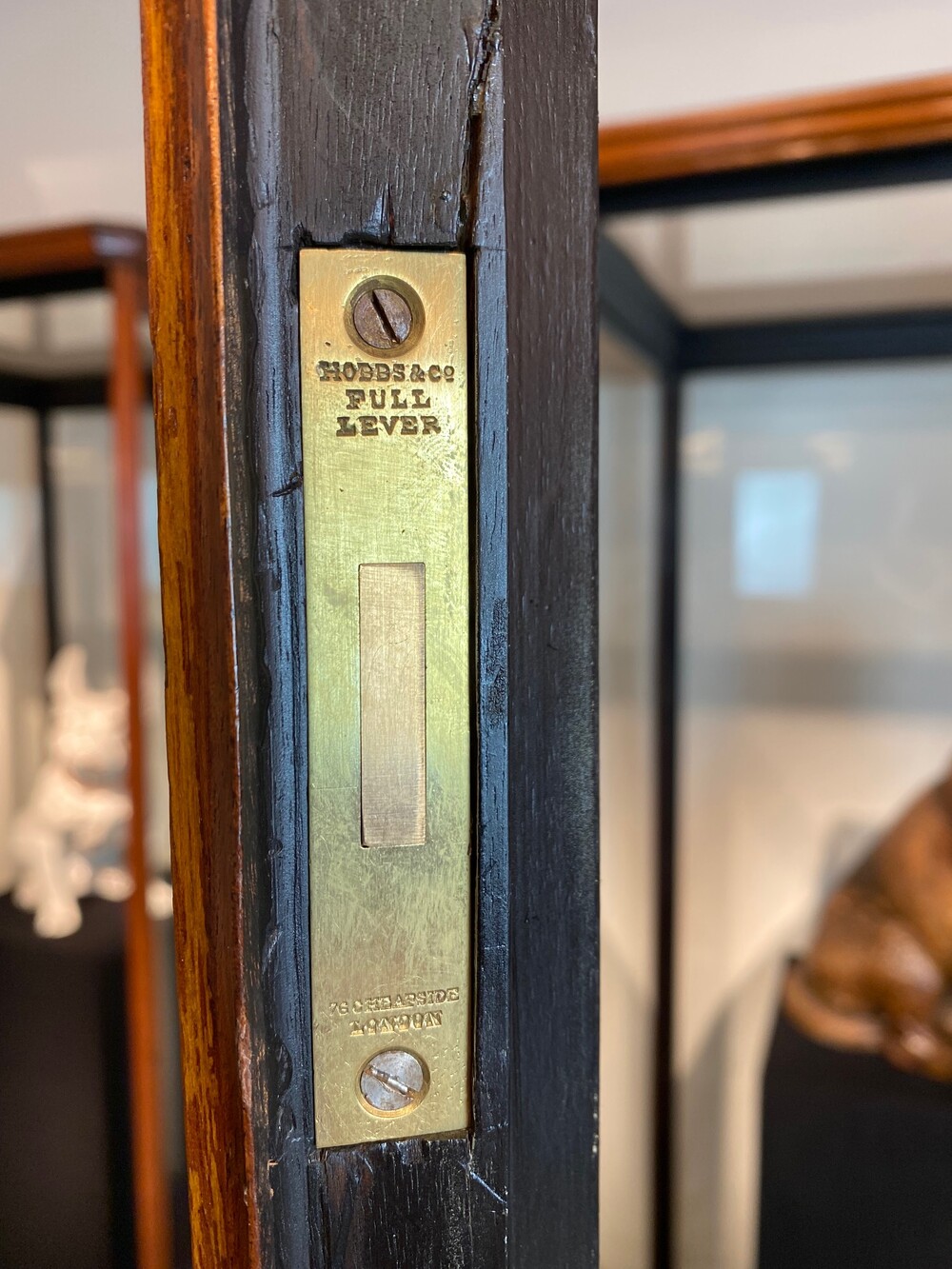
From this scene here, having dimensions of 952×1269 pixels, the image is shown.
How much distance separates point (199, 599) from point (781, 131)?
40 cm

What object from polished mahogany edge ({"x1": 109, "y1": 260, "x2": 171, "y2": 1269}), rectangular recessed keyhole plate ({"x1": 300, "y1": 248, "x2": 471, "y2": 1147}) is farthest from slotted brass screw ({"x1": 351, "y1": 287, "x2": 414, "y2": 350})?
polished mahogany edge ({"x1": 109, "y1": 260, "x2": 171, "y2": 1269})

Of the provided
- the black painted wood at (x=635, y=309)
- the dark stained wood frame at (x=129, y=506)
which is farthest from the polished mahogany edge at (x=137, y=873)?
the black painted wood at (x=635, y=309)

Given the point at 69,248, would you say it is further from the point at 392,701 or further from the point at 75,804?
the point at 392,701

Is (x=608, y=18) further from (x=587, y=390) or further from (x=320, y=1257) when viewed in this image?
(x=320, y=1257)

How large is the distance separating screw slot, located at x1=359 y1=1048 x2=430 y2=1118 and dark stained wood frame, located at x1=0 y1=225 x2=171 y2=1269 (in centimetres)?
47

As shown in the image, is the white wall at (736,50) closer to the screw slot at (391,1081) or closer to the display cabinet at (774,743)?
the display cabinet at (774,743)

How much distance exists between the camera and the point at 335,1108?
19cm

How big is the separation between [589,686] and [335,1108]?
0.33 feet

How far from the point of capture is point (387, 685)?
0.61 feet

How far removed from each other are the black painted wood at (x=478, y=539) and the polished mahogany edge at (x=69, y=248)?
45cm

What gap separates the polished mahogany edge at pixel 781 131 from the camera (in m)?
0.41

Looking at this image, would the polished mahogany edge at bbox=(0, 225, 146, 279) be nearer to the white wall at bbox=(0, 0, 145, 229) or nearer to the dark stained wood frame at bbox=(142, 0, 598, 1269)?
the white wall at bbox=(0, 0, 145, 229)

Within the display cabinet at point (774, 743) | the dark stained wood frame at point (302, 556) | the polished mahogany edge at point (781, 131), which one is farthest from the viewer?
the display cabinet at point (774, 743)

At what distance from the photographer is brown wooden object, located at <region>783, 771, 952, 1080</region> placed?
676mm
